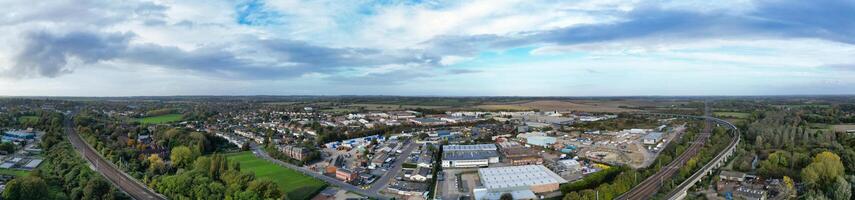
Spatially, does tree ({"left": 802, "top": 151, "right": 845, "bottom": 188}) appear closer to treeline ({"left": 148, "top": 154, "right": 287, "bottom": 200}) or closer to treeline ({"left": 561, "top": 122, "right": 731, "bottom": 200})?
treeline ({"left": 561, "top": 122, "right": 731, "bottom": 200})

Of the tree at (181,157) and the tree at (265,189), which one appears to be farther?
the tree at (181,157)

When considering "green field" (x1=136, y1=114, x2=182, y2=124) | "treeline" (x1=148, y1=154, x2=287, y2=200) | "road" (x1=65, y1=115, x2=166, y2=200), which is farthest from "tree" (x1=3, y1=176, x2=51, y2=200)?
"green field" (x1=136, y1=114, x2=182, y2=124)

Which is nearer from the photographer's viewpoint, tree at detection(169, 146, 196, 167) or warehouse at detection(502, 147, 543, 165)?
tree at detection(169, 146, 196, 167)

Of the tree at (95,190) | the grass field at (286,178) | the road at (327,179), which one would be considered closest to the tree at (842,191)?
the road at (327,179)

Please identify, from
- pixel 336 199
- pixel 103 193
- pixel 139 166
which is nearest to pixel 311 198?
pixel 336 199

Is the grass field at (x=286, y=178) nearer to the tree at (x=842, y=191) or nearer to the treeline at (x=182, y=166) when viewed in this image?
the treeline at (x=182, y=166)

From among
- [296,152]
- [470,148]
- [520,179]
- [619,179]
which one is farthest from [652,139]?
[296,152]
